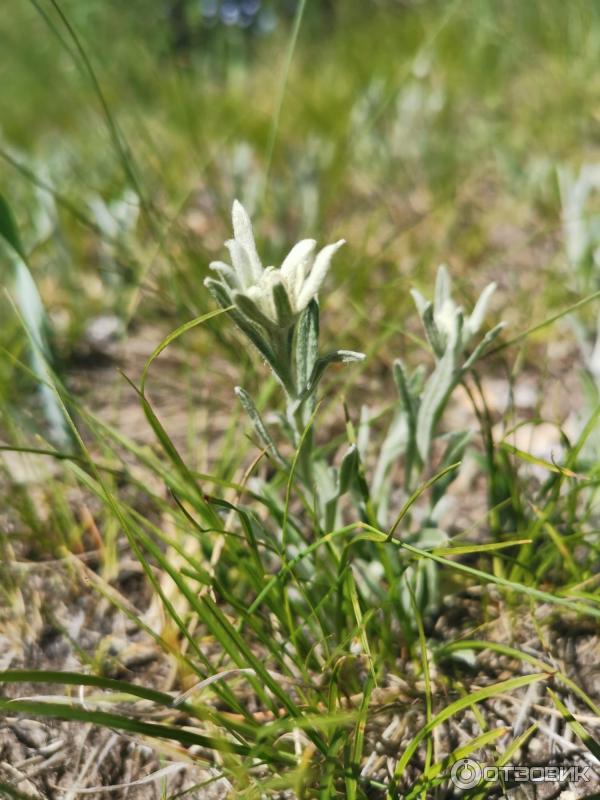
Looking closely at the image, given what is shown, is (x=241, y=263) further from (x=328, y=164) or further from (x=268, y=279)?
(x=328, y=164)

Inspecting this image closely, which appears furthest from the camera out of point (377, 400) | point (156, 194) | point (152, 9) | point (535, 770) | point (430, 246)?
point (152, 9)

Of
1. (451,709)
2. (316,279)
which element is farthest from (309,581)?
(316,279)

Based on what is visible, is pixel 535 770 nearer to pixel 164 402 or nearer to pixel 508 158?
pixel 164 402

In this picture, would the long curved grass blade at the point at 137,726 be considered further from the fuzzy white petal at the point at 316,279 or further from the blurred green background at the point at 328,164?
the blurred green background at the point at 328,164

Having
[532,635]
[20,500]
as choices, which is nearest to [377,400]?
[532,635]

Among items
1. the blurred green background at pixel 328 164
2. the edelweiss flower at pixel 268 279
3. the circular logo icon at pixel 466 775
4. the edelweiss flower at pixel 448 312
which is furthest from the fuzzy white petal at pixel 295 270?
the circular logo icon at pixel 466 775

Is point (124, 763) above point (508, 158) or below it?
below
